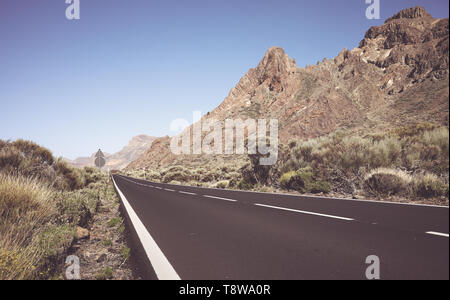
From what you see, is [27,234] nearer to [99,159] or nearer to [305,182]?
[305,182]

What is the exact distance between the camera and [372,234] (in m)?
4.71

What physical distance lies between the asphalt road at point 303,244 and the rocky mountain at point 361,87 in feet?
7.79

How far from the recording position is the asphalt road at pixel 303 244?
3257 mm

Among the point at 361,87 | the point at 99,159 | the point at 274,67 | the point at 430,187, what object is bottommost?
the point at 430,187

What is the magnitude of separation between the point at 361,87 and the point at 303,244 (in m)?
16.9

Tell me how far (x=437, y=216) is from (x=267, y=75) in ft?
282

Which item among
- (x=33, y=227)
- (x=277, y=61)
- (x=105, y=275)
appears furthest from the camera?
(x=277, y=61)

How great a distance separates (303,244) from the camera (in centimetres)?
440

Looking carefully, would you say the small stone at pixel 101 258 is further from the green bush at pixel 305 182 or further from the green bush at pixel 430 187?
the green bush at pixel 305 182

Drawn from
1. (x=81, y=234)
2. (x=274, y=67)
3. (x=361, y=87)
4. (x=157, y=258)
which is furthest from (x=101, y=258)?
(x=274, y=67)

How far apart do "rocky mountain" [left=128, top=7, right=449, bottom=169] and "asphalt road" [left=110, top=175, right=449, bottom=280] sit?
2.37m

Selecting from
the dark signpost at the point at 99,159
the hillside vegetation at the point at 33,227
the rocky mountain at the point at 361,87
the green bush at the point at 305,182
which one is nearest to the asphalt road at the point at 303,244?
the hillside vegetation at the point at 33,227

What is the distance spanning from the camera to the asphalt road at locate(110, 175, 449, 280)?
326 cm
